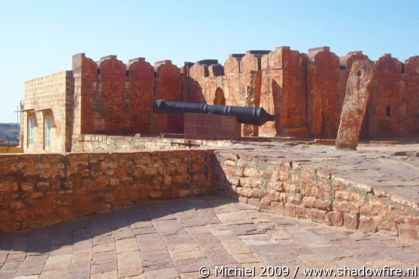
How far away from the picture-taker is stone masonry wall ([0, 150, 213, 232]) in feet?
15.1

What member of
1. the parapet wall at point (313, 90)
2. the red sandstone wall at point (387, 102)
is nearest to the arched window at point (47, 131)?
the parapet wall at point (313, 90)

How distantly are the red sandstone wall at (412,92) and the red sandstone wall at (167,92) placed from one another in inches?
364

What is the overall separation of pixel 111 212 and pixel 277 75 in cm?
1076

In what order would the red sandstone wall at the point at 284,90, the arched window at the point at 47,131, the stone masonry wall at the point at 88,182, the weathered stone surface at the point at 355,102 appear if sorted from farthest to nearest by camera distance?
the arched window at the point at 47,131 → the red sandstone wall at the point at 284,90 → the weathered stone surface at the point at 355,102 → the stone masonry wall at the point at 88,182

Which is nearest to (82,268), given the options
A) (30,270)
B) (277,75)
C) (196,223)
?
(30,270)

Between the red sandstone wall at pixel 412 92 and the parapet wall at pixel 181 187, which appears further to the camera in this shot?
the red sandstone wall at pixel 412 92

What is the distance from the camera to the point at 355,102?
8.12 meters

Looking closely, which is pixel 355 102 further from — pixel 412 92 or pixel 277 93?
pixel 412 92

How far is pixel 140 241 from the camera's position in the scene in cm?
406

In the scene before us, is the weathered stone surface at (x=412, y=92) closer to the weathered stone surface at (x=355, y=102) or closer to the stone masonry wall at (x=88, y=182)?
the weathered stone surface at (x=355, y=102)

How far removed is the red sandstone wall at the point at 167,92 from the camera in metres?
16.5

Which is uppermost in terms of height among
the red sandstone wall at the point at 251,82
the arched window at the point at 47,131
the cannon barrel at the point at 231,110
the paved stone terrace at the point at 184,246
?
the red sandstone wall at the point at 251,82

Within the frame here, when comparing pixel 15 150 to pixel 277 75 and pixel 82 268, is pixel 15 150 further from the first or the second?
pixel 82 268

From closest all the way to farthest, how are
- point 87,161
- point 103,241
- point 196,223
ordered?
point 103,241 < point 196,223 < point 87,161
